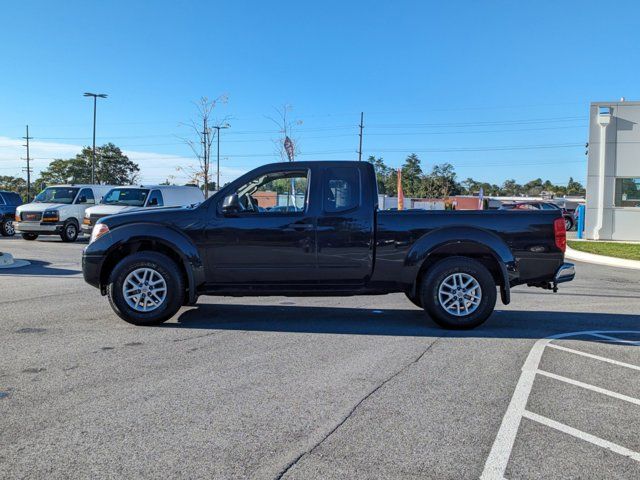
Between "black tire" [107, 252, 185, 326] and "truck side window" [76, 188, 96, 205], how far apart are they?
1638 cm

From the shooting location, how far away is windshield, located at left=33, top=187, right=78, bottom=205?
21.5 m

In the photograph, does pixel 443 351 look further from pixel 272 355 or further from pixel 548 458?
pixel 548 458

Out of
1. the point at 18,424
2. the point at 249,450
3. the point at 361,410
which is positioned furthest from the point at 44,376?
the point at 361,410

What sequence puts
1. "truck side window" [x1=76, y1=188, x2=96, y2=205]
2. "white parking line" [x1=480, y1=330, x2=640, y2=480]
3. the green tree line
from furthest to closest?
the green tree line, "truck side window" [x1=76, y1=188, x2=96, y2=205], "white parking line" [x1=480, y1=330, x2=640, y2=480]

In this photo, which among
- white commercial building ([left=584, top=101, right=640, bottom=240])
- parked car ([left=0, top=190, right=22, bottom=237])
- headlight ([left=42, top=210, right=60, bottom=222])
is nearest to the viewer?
headlight ([left=42, top=210, right=60, bottom=222])

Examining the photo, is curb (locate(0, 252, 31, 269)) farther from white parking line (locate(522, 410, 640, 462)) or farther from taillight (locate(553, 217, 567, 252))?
white parking line (locate(522, 410, 640, 462))

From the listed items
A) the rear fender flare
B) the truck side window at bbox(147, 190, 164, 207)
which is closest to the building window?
the truck side window at bbox(147, 190, 164, 207)

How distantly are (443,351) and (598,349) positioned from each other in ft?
5.48

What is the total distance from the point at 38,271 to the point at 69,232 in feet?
30.8

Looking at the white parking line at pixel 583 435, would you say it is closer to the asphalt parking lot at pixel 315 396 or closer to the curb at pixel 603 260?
the asphalt parking lot at pixel 315 396

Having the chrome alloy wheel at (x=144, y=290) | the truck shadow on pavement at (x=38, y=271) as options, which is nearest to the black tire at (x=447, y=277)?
the chrome alloy wheel at (x=144, y=290)

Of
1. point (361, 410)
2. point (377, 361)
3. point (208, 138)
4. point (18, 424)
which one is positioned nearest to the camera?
point (18, 424)

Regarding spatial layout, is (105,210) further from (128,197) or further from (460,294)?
(460,294)

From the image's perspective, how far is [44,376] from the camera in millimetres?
4895
